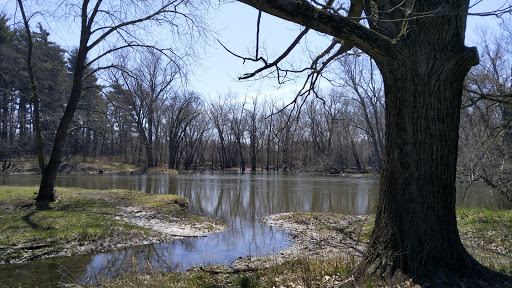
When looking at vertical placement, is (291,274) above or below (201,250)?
above

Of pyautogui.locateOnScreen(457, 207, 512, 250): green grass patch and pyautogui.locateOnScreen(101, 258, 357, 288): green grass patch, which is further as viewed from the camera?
pyautogui.locateOnScreen(457, 207, 512, 250): green grass patch

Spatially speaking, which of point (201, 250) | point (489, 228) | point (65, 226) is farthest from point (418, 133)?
point (65, 226)

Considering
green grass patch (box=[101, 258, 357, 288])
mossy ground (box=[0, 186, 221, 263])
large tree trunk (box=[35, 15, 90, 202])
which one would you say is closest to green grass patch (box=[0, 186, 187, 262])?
mossy ground (box=[0, 186, 221, 263])

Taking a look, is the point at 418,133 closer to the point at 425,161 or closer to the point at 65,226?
the point at 425,161

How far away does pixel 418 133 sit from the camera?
3.64 m

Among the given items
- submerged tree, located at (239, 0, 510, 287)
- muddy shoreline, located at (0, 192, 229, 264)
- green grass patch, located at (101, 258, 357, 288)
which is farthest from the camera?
muddy shoreline, located at (0, 192, 229, 264)

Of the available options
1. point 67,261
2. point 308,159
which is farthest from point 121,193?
point 308,159

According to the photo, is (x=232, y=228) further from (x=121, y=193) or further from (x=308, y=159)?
(x=308, y=159)

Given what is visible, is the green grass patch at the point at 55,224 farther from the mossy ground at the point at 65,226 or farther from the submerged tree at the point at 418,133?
the submerged tree at the point at 418,133

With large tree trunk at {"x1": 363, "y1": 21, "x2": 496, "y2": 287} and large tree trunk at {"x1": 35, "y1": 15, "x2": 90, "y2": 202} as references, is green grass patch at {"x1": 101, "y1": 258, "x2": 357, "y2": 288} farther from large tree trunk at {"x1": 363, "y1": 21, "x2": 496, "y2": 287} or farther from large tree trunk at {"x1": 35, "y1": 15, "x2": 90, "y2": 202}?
large tree trunk at {"x1": 35, "y1": 15, "x2": 90, "y2": 202}

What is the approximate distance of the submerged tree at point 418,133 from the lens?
142 inches

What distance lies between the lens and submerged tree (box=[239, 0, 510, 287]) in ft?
11.8

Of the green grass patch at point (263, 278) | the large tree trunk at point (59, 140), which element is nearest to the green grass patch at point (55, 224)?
the large tree trunk at point (59, 140)

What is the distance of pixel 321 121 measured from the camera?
5306 cm
